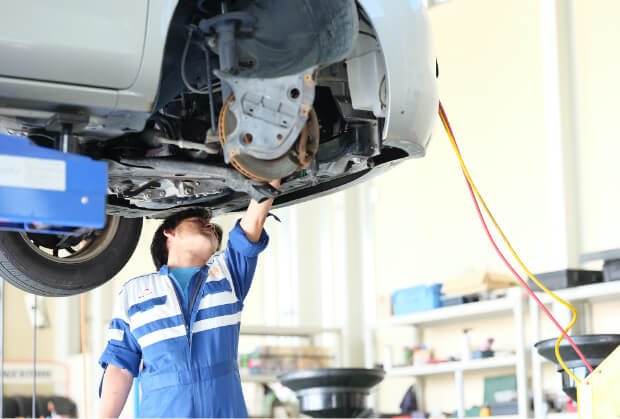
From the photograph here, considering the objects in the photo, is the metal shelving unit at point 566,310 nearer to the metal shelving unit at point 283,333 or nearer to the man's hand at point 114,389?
the metal shelving unit at point 283,333

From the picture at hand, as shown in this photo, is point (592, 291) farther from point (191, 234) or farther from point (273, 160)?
point (273, 160)

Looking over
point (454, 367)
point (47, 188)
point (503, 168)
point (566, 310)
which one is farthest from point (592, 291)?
point (47, 188)

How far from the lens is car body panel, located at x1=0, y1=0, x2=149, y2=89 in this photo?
211 centimetres

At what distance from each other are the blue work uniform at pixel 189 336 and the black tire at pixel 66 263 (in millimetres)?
220

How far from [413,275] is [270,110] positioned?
5.08m

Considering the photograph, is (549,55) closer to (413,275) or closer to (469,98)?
(469,98)

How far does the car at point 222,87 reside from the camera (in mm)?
2178

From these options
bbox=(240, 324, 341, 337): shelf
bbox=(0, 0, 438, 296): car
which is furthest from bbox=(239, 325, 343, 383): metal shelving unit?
bbox=(0, 0, 438, 296): car

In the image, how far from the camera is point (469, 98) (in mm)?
6871

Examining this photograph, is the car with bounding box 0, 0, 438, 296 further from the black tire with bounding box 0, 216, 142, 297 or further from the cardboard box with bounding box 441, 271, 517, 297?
the cardboard box with bounding box 441, 271, 517, 297

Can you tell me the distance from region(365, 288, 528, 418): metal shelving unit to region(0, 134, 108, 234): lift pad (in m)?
3.95

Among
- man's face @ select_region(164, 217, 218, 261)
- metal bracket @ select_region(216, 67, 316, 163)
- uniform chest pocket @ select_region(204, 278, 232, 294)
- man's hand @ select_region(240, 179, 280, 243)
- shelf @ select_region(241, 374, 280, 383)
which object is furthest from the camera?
shelf @ select_region(241, 374, 280, 383)

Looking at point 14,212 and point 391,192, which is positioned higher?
point 391,192

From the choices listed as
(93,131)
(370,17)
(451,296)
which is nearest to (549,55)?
(451,296)
